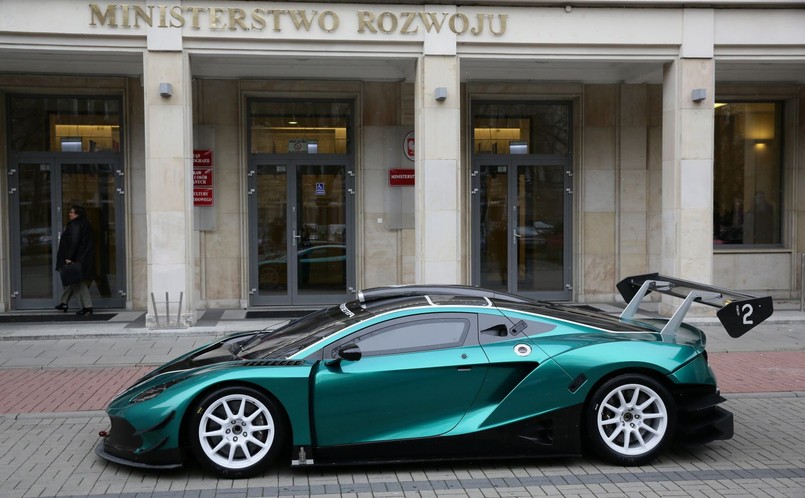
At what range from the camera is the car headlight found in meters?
6.07

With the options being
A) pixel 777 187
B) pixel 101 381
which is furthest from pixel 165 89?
pixel 777 187

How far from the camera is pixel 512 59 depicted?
13727mm

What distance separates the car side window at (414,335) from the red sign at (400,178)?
9.66 m

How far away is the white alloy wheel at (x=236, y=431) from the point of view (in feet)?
19.4

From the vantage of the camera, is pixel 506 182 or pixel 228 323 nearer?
pixel 228 323

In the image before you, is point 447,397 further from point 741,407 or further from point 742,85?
point 742,85

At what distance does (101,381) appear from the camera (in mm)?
9609

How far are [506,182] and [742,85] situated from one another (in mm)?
5049

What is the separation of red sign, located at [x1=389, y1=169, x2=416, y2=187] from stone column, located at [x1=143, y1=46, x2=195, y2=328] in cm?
422

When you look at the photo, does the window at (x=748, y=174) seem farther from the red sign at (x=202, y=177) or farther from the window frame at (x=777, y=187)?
the red sign at (x=202, y=177)

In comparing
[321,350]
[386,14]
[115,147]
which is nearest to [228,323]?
[115,147]

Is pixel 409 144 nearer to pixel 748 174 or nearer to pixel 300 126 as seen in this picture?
pixel 300 126

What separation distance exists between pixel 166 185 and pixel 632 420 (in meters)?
8.73

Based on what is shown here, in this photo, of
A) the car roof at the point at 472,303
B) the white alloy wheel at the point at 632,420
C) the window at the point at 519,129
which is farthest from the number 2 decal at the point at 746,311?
the window at the point at 519,129
